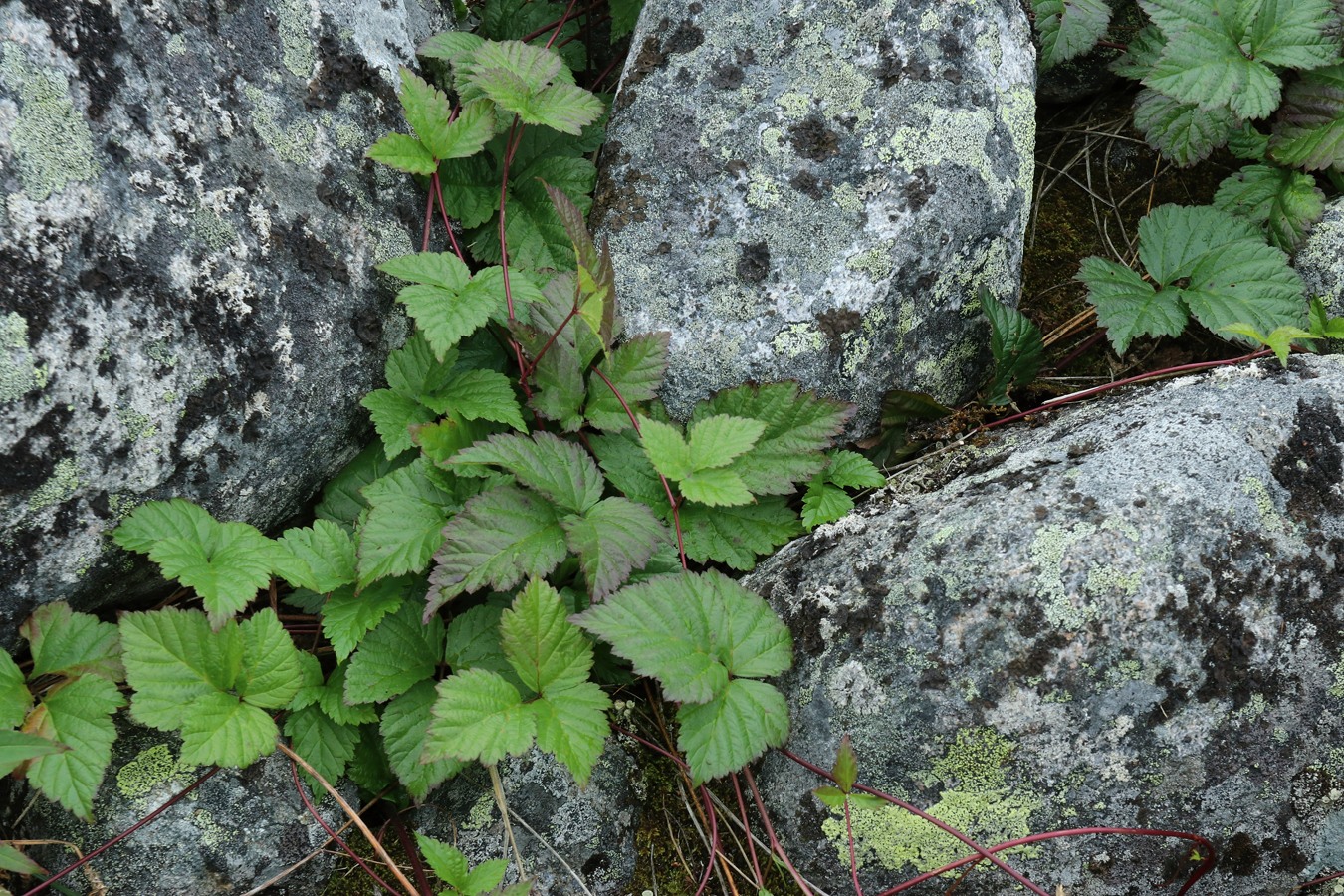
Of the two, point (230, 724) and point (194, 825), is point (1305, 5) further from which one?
point (194, 825)

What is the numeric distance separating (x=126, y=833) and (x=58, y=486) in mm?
857

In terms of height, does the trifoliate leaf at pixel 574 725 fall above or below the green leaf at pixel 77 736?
below

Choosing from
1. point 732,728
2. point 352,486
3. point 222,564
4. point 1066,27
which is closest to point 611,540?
point 732,728

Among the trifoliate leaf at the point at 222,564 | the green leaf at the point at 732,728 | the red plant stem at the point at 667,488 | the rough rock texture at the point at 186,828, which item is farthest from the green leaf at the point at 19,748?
the red plant stem at the point at 667,488

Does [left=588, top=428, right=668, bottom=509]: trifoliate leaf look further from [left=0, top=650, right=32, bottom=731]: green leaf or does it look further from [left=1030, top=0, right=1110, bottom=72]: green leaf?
[left=1030, top=0, right=1110, bottom=72]: green leaf

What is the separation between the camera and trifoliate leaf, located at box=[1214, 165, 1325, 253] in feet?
10.4

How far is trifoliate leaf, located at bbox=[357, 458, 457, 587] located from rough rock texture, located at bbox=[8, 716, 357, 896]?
593 mm

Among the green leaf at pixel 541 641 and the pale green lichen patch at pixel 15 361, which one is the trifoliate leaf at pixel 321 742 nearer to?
the green leaf at pixel 541 641

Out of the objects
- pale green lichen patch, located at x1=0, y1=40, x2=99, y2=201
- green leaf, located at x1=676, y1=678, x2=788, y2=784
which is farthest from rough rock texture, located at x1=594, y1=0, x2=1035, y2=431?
pale green lichen patch, located at x1=0, y1=40, x2=99, y2=201

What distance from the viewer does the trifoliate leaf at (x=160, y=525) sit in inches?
93.6

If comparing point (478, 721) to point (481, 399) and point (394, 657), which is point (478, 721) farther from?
point (481, 399)

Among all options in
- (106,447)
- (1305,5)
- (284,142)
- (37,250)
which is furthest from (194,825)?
(1305,5)

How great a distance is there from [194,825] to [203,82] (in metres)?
1.89

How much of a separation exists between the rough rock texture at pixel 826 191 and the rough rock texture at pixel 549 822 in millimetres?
1099
